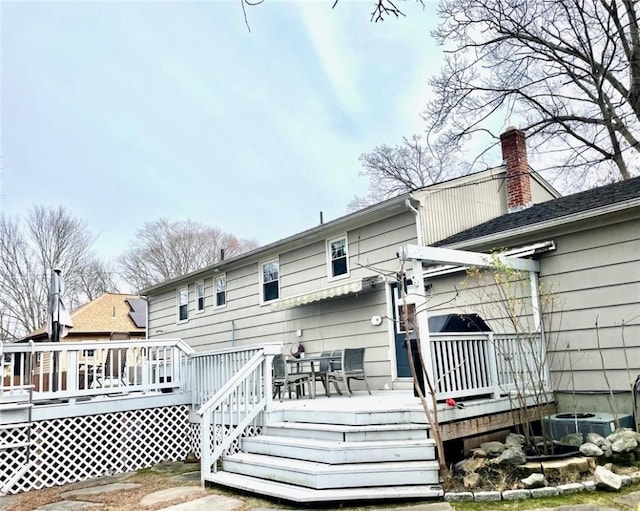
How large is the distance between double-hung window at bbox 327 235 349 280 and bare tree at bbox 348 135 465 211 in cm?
1489

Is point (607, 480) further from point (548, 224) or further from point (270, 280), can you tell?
point (270, 280)

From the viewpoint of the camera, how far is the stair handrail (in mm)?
6242

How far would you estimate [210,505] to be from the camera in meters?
5.27

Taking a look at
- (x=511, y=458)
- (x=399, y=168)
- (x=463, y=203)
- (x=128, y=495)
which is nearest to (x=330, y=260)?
(x=463, y=203)

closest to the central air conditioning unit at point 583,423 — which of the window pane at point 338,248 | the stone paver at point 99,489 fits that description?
the window pane at point 338,248

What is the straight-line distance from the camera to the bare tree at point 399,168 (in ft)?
82.7

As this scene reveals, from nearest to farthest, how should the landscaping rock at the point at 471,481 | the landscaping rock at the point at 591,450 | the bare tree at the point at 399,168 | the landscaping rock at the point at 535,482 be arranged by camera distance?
the landscaping rock at the point at 535,482 < the landscaping rock at the point at 471,481 < the landscaping rock at the point at 591,450 < the bare tree at the point at 399,168

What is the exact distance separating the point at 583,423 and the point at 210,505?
4.18m

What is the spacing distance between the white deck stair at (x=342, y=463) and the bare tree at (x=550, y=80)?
9814 millimetres

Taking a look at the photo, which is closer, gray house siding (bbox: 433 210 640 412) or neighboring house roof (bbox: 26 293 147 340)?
gray house siding (bbox: 433 210 640 412)

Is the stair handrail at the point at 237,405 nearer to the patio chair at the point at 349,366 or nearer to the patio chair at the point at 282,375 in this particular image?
the patio chair at the point at 282,375

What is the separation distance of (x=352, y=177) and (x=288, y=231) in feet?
28.0

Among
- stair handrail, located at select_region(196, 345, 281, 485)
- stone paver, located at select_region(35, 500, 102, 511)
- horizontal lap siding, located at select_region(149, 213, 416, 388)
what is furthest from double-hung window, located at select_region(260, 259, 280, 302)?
stone paver, located at select_region(35, 500, 102, 511)

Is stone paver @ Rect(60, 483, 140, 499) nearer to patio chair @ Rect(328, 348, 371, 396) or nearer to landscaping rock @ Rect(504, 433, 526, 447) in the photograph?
patio chair @ Rect(328, 348, 371, 396)
